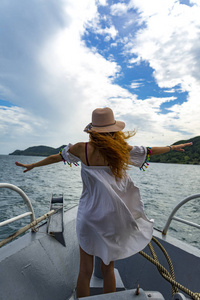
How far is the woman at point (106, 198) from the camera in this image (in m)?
1.36

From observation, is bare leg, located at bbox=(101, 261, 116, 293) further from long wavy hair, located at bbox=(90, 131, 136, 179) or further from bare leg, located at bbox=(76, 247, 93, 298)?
long wavy hair, located at bbox=(90, 131, 136, 179)

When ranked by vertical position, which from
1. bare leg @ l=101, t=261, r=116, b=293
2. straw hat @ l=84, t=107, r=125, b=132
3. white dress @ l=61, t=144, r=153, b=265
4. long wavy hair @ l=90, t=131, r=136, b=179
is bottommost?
bare leg @ l=101, t=261, r=116, b=293

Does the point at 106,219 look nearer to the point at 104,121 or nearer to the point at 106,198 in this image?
the point at 106,198

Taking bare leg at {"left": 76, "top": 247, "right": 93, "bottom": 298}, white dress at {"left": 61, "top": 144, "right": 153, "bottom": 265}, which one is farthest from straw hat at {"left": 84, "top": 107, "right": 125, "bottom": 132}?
bare leg at {"left": 76, "top": 247, "right": 93, "bottom": 298}

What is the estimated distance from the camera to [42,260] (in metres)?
1.93

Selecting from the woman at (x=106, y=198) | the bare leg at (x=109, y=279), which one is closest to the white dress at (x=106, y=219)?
the woman at (x=106, y=198)

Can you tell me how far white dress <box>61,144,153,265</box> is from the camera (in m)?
1.35

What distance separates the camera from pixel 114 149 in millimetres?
1327

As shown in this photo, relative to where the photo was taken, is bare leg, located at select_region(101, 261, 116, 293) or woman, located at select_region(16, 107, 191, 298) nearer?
woman, located at select_region(16, 107, 191, 298)

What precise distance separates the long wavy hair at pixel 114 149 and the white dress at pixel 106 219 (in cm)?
6

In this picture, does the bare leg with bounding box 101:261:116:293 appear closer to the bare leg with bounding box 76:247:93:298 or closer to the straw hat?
the bare leg with bounding box 76:247:93:298

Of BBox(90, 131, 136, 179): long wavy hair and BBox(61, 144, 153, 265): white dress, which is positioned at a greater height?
BBox(90, 131, 136, 179): long wavy hair

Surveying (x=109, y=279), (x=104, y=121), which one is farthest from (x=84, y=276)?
(x=104, y=121)

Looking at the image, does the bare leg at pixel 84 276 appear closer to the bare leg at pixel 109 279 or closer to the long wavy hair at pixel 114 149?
the bare leg at pixel 109 279
